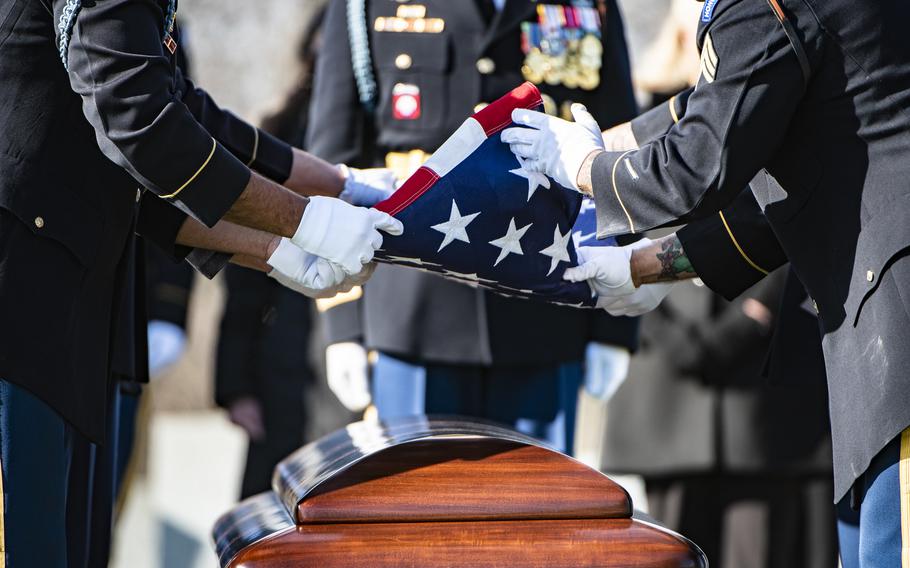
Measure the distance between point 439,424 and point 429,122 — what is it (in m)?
0.94

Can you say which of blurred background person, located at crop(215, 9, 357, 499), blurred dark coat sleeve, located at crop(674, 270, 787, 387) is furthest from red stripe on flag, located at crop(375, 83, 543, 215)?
blurred background person, located at crop(215, 9, 357, 499)

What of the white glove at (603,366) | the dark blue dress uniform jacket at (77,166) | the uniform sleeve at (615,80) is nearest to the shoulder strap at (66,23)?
the dark blue dress uniform jacket at (77,166)

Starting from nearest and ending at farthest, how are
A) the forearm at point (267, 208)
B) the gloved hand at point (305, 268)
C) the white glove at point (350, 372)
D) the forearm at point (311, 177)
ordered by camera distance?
1. the forearm at point (267, 208)
2. the gloved hand at point (305, 268)
3. the forearm at point (311, 177)
4. the white glove at point (350, 372)

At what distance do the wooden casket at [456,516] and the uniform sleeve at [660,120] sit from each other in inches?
30.0

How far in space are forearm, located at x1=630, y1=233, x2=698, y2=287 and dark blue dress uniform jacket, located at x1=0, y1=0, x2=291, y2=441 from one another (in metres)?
0.81

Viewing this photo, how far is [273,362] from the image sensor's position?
3982 mm

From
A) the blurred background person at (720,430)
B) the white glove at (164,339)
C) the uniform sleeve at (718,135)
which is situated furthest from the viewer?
the white glove at (164,339)

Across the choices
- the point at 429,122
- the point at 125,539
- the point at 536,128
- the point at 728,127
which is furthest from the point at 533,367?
the point at 125,539

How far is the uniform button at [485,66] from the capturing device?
299cm

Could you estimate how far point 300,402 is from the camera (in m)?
4.03

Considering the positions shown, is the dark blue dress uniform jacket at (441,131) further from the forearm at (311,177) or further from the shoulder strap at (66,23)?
the shoulder strap at (66,23)

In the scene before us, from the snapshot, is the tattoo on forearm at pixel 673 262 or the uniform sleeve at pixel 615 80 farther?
the uniform sleeve at pixel 615 80

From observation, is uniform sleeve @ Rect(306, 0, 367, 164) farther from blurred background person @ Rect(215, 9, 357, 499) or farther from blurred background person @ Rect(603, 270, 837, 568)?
blurred background person @ Rect(603, 270, 837, 568)

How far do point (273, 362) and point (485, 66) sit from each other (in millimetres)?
1406
